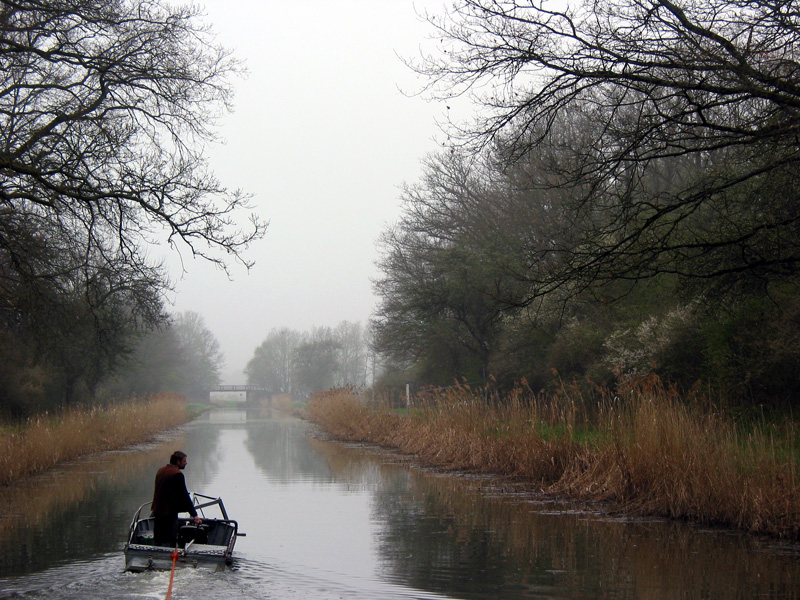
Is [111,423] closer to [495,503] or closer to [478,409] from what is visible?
[478,409]

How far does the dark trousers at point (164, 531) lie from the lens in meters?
10.1

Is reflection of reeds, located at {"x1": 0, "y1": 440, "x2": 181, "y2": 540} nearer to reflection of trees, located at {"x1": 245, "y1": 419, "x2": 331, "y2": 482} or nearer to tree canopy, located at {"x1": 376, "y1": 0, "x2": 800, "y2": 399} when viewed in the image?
reflection of trees, located at {"x1": 245, "y1": 419, "x2": 331, "y2": 482}

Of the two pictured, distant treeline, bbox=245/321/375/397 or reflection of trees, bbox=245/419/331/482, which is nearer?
reflection of trees, bbox=245/419/331/482

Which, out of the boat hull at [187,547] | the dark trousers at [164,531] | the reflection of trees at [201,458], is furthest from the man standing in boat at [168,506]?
the reflection of trees at [201,458]

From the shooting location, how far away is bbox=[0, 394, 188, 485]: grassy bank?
60.9 feet

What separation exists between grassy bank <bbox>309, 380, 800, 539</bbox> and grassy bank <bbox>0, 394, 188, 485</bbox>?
9712 mm

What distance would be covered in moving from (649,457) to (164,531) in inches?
282

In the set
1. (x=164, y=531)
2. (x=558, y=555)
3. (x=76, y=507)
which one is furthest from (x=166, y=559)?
(x=76, y=507)

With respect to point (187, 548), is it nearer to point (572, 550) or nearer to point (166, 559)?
point (166, 559)

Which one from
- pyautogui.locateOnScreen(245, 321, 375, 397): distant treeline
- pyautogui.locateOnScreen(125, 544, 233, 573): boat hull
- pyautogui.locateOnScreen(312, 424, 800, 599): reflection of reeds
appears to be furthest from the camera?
pyautogui.locateOnScreen(245, 321, 375, 397): distant treeline

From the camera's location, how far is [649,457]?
1269 centimetres

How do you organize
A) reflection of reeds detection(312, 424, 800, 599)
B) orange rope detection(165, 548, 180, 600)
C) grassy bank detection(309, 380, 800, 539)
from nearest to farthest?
1. orange rope detection(165, 548, 180, 600)
2. reflection of reeds detection(312, 424, 800, 599)
3. grassy bank detection(309, 380, 800, 539)

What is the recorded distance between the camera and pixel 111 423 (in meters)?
29.4

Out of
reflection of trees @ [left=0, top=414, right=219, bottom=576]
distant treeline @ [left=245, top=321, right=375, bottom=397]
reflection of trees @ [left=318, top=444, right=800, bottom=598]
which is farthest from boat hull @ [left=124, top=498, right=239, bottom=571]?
distant treeline @ [left=245, top=321, right=375, bottom=397]
